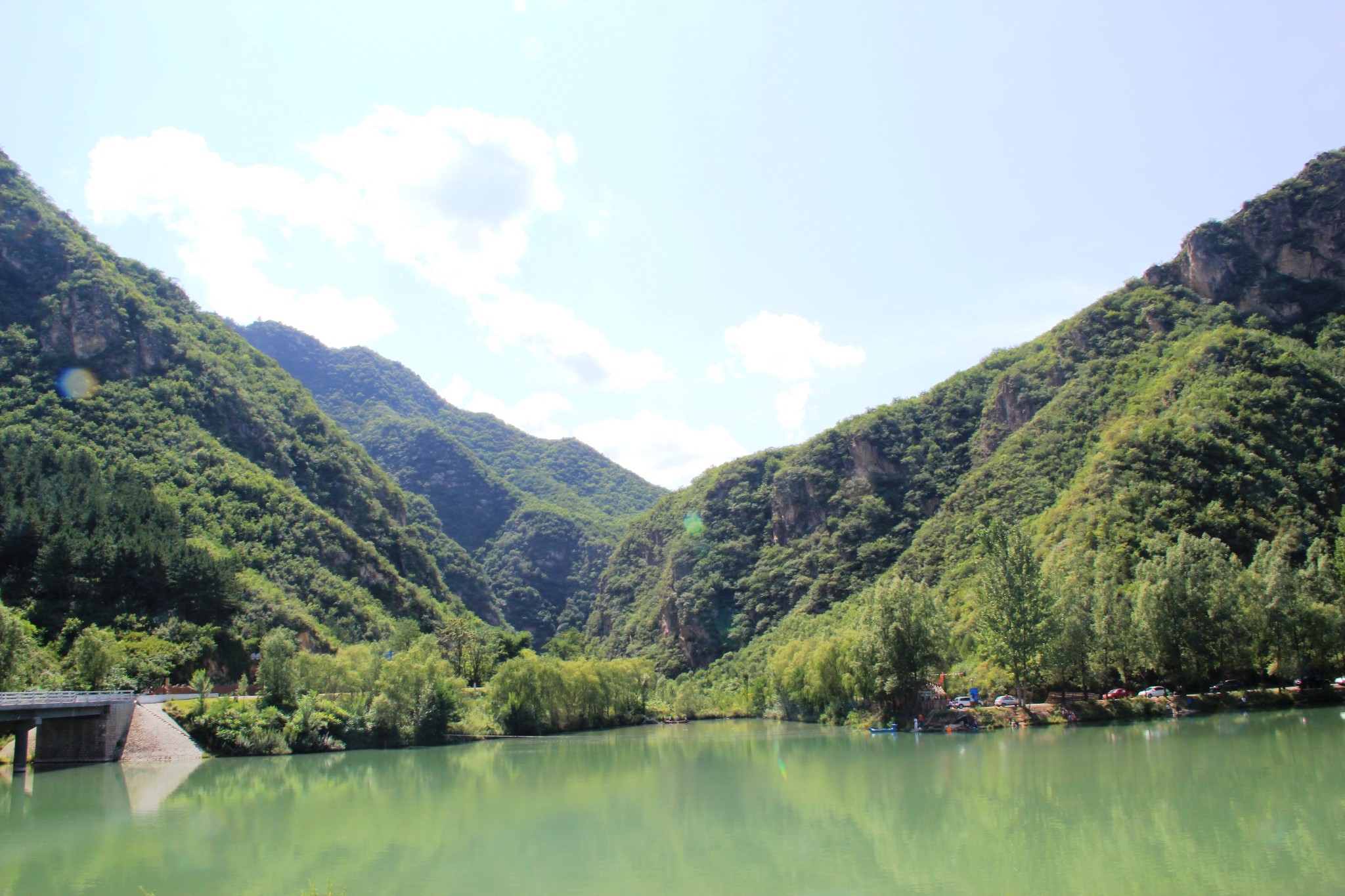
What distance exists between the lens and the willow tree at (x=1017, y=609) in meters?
56.4

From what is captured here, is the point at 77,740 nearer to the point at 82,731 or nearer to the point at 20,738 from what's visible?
the point at 82,731

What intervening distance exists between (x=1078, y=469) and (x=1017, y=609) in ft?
163

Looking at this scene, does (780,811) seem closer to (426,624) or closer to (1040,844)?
(1040,844)

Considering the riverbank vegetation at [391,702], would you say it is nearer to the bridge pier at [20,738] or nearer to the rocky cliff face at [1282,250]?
the bridge pier at [20,738]

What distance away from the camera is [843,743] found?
5353 centimetres

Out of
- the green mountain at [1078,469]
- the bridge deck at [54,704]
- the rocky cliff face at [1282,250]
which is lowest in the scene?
the bridge deck at [54,704]

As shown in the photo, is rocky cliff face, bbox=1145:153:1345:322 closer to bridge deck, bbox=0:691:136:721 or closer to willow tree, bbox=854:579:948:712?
willow tree, bbox=854:579:948:712

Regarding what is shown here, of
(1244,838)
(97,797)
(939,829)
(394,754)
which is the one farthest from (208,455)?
(1244,838)

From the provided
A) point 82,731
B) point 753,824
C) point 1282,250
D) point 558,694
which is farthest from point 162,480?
point 1282,250

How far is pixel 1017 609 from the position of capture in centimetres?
5678

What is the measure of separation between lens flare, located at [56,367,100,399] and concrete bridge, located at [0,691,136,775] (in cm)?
6511

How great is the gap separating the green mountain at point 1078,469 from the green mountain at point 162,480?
168 feet

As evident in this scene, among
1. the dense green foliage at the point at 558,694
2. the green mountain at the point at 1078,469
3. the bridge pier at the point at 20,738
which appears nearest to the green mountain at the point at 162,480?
the bridge pier at the point at 20,738

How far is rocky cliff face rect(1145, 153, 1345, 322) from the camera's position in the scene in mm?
104062
